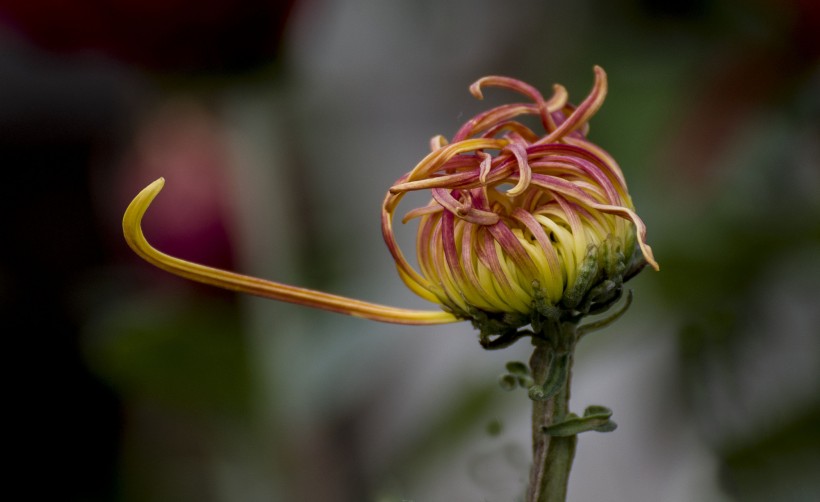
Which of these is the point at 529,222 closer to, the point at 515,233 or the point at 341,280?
the point at 515,233

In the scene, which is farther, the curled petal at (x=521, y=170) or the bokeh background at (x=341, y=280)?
the bokeh background at (x=341, y=280)

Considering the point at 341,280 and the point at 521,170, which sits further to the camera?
the point at 341,280

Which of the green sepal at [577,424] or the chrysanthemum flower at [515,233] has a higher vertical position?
the chrysanthemum flower at [515,233]

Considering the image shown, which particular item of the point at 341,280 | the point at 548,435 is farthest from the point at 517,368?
the point at 341,280

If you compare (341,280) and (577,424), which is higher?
(341,280)

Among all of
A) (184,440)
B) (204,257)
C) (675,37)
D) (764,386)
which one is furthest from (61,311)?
(764,386)

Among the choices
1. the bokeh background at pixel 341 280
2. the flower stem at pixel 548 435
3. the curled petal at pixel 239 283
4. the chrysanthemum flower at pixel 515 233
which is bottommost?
the flower stem at pixel 548 435
